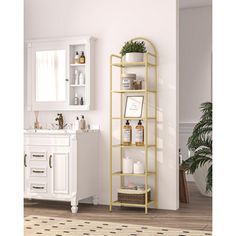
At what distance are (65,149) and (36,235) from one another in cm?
129

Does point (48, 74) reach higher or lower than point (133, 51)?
lower

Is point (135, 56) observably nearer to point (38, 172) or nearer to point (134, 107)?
point (134, 107)

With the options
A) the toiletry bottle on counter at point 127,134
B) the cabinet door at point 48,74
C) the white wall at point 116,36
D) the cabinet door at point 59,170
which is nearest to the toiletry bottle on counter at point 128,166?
the toiletry bottle on counter at point 127,134

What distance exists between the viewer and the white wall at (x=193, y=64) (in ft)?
24.5

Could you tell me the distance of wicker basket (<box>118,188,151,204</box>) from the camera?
4.93 m

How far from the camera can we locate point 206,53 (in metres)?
7.46

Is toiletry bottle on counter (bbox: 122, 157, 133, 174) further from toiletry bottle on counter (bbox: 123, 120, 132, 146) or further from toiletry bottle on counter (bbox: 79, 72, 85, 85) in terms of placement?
toiletry bottle on counter (bbox: 79, 72, 85, 85)

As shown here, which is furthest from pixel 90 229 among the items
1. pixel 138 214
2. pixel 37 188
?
pixel 37 188

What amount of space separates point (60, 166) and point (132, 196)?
84 cm

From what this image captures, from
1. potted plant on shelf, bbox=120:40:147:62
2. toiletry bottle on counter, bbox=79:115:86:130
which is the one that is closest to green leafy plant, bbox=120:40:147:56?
potted plant on shelf, bbox=120:40:147:62

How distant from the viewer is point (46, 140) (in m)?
5.08

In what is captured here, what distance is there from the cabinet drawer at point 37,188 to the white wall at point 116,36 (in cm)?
67
